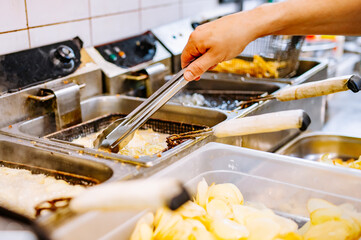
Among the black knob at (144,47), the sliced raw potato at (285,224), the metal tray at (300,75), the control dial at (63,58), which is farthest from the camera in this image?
the black knob at (144,47)

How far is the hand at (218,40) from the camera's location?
4.13 ft

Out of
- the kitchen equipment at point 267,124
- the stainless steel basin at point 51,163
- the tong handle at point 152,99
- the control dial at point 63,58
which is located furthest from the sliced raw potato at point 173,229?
the control dial at point 63,58

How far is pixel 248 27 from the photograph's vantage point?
127 cm

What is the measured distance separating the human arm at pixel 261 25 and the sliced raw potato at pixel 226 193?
348 millimetres

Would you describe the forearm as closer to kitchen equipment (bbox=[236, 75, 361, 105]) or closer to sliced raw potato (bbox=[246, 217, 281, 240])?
kitchen equipment (bbox=[236, 75, 361, 105])

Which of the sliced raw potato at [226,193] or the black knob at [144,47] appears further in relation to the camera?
the black knob at [144,47]

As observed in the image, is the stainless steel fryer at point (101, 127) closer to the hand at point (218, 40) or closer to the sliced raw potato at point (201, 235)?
the hand at point (218, 40)

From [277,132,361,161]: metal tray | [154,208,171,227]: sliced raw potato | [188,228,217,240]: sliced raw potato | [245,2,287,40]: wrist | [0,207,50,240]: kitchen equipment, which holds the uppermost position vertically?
[245,2,287,40]: wrist

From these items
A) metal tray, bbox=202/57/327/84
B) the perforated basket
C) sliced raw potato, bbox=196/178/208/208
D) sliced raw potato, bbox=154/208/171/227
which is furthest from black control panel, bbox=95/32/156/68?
sliced raw potato, bbox=154/208/171/227

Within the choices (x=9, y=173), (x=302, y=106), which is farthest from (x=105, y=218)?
(x=302, y=106)

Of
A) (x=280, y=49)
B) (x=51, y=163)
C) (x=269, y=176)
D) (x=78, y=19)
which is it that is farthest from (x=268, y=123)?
(x=78, y=19)

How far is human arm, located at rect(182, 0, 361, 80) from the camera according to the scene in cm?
125

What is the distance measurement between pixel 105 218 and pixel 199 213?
0.26 m

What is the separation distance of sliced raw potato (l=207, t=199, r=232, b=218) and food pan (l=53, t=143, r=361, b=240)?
0.10m
